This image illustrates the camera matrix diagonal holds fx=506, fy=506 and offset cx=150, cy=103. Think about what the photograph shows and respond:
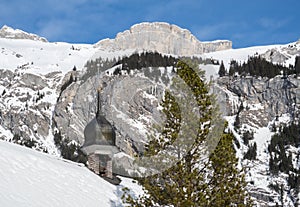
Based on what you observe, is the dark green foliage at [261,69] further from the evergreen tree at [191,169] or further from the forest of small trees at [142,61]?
the evergreen tree at [191,169]

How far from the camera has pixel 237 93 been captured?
16512cm

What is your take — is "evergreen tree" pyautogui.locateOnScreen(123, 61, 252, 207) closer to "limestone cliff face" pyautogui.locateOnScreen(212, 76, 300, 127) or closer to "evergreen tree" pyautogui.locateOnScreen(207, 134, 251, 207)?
"evergreen tree" pyautogui.locateOnScreen(207, 134, 251, 207)

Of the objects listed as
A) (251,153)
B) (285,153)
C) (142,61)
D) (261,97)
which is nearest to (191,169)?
(285,153)

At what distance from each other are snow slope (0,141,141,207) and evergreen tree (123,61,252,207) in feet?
3.50

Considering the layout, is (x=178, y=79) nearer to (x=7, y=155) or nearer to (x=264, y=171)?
(x=7, y=155)

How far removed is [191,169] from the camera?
665 inches

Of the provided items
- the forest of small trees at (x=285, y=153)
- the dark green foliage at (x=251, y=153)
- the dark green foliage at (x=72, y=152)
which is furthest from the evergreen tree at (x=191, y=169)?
the dark green foliage at (x=251, y=153)

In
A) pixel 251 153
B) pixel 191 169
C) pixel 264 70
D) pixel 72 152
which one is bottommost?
pixel 251 153

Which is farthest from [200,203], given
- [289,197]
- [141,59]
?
[141,59]

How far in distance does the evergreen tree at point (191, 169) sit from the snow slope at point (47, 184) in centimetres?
107

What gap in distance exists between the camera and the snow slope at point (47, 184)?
42.5ft

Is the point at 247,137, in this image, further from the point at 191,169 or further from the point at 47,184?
the point at 47,184

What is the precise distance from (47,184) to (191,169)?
16.0 feet

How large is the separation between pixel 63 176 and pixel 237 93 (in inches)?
5997
